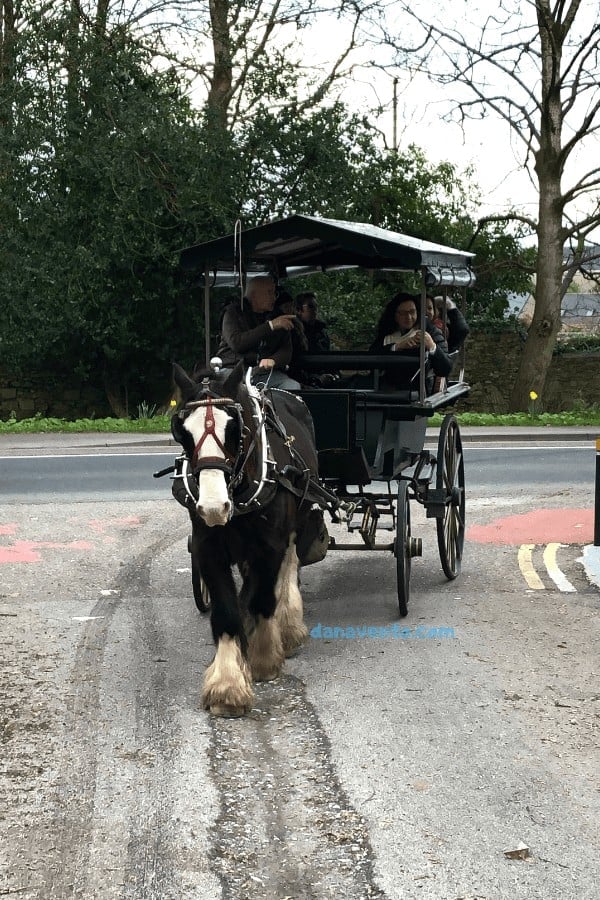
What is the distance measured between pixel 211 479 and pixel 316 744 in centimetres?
132

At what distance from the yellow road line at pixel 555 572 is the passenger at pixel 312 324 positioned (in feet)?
8.30

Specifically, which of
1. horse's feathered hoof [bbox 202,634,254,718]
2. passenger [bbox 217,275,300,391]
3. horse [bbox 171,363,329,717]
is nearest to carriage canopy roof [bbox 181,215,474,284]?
passenger [bbox 217,275,300,391]

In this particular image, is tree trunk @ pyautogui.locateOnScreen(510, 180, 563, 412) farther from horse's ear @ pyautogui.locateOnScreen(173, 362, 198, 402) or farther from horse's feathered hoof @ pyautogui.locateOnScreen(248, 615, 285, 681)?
horse's ear @ pyautogui.locateOnScreen(173, 362, 198, 402)

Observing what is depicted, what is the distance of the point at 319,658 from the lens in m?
7.40

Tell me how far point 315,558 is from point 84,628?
1.59m

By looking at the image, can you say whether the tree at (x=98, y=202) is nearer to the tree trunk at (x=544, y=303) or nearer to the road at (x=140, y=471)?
the road at (x=140, y=471)

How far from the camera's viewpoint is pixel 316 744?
5805 millimetres

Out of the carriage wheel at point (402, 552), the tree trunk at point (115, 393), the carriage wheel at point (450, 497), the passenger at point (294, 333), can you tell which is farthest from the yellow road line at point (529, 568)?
the tree trunk at point (115, 393)

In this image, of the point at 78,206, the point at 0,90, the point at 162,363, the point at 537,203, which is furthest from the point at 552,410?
the point at 0,90

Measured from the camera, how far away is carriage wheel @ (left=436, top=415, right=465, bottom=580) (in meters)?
9.31

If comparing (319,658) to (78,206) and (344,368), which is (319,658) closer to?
(344,368)

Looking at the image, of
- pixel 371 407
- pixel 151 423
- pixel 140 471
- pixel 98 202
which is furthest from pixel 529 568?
pixel 98 202

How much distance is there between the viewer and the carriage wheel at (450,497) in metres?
9.31

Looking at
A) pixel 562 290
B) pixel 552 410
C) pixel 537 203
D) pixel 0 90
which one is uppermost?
pixel 0 90
